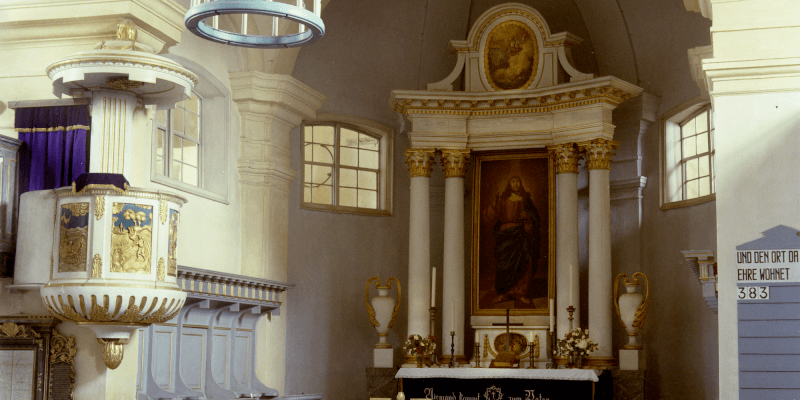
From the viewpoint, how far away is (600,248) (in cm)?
1202

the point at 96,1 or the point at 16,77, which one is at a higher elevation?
the point at 96,1

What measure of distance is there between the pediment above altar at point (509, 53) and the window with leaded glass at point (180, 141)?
139 inches

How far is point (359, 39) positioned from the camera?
44.4ft

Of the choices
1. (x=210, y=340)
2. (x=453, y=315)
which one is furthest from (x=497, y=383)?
(x=210, y=340)

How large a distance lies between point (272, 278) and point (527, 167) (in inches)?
155

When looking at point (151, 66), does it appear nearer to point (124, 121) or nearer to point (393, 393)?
point (124, 121)

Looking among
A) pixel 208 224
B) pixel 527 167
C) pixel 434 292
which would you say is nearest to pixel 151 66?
pixel 208 224

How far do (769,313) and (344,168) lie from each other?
7731 millimetres

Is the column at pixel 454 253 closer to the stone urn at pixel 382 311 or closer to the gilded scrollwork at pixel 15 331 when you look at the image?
the stone urn at pixel 382 311

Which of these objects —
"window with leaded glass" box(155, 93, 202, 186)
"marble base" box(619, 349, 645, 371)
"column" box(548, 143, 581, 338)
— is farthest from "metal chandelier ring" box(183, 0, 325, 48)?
"marble base" box(619, 349, 645, 371)

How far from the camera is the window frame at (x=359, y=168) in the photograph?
12.9 meters

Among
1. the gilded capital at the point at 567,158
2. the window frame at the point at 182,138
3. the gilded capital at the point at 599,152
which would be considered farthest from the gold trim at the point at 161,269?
the gilded capital at the point at 599,152

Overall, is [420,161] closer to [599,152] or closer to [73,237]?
[599,152]

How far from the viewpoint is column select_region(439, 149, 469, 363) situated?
12.5 meters
